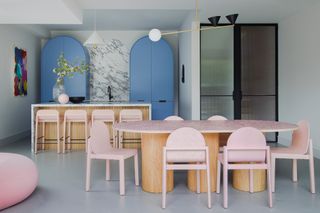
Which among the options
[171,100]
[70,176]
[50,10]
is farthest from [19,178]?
[171,100]

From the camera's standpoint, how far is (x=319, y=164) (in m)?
5.40

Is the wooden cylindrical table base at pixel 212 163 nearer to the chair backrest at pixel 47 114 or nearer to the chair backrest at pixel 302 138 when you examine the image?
the chair backrest at pixel 302 138

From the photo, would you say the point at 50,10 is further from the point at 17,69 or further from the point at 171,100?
the point at 171,100

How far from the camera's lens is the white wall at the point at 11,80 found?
7.51 m

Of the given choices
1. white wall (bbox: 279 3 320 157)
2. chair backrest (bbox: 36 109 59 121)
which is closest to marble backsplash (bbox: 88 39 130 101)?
chair backrest (bbox: 36 109 59 121)

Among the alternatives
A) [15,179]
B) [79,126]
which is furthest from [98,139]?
[79,126]

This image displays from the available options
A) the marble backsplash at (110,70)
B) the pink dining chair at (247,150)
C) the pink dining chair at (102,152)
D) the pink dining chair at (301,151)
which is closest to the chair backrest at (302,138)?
the pink dining chair at (301,151)

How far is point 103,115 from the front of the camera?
641 centimetres

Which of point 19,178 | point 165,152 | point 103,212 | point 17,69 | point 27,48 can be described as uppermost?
point 27,48

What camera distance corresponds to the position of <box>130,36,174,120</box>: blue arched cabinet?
29.4 ft

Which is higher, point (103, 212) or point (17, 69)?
point (17, 69)

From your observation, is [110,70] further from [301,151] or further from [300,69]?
[301,151]

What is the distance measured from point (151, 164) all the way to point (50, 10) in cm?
357

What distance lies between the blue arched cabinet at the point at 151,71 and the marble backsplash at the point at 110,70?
27.3 inches
